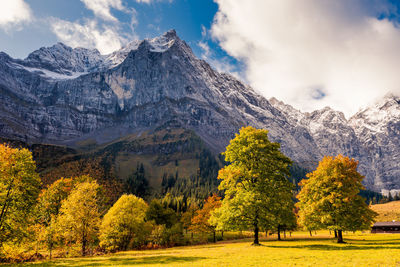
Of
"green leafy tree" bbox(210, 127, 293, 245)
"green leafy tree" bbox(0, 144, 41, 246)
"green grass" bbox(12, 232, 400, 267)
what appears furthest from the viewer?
"green leafy tree" bbox(210, 127, 293, 245)

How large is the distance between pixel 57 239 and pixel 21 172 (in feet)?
70.5

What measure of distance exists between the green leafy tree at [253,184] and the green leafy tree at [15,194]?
84.6 ft

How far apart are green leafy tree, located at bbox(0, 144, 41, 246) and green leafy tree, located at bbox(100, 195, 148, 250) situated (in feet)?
82.3

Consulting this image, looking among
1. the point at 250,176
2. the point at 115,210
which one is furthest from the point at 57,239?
the point at 250,176

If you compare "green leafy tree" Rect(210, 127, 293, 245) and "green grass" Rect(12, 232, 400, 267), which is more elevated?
"green leafy tree" Rect(210, 127, 293, 245)

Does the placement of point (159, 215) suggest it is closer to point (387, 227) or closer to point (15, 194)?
point (15, 194)

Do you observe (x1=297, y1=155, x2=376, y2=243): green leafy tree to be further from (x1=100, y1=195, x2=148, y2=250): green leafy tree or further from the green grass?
(x1=100, y1=195, x2=148, y2=250): green leafy tree

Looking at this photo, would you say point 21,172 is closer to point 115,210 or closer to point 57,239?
point 57,239

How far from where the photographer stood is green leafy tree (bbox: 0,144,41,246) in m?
29.8

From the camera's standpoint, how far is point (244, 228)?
111ft

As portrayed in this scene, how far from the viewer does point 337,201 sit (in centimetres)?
3666

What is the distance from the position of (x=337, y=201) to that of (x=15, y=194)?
45.6 metres

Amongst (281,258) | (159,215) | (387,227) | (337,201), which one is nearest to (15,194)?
(281,258)

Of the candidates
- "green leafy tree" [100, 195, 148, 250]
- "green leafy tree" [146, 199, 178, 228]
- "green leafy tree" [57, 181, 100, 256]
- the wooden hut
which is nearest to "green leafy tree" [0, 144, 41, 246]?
"green leafy tree" [57, 181, 100, 256]
